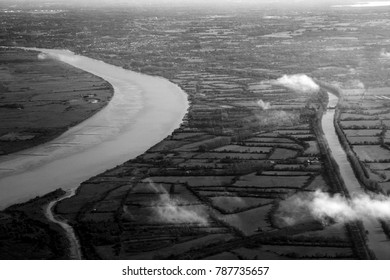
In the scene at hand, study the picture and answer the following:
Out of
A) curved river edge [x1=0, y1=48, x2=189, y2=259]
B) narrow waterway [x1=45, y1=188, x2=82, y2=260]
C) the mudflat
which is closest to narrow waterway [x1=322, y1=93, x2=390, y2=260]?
curved river edge [x1=0, y1=48, x2=189, y2=259]

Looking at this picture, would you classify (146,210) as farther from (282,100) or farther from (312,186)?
(282,100)

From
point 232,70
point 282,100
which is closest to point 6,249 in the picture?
point 282,100

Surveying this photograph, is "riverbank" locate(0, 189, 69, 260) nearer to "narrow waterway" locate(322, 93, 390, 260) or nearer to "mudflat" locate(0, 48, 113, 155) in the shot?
"mudflat" locate(0, 48, 113, 155)

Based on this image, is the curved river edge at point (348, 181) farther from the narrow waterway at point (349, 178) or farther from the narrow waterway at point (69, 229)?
the narrow waterway at point (69, 229)

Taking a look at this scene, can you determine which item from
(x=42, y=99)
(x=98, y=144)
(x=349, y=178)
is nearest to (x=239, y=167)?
(x=349, y=178)

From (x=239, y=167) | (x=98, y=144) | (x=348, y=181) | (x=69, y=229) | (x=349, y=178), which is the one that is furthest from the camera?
(x=98, y=144)

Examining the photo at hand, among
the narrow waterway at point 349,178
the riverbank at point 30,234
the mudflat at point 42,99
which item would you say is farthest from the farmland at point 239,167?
the mudflat at point 42,99

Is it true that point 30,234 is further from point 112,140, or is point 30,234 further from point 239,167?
point 112,140
